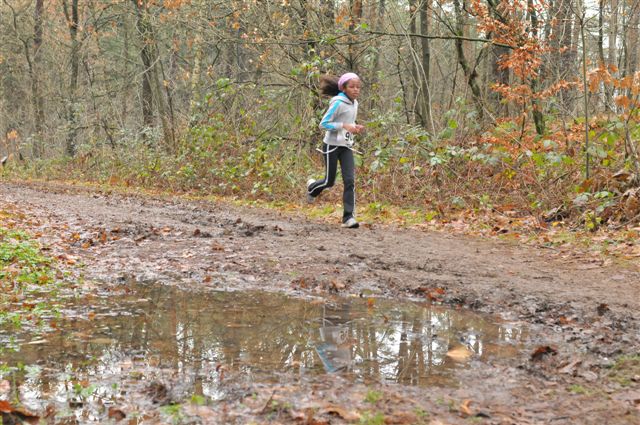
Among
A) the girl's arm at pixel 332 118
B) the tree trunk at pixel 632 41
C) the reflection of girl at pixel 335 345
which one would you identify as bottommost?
the reflection of girl at pixel 335 345

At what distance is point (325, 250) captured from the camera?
24.3 ft

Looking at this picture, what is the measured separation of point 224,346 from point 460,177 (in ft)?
29.4

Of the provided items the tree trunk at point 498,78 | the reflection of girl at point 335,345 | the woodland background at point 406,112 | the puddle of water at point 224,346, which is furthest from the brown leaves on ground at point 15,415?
the tree trunk at point 498,78

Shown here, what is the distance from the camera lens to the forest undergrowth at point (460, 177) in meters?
8.93

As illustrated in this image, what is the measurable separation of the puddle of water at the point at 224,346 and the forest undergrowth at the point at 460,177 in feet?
12.3

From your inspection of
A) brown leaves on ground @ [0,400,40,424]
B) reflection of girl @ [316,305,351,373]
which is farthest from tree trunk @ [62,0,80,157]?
brown leaves on ground @ [0,400,40,424]

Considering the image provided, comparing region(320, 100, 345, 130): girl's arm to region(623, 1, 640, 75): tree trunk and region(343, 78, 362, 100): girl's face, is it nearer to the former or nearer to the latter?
region(343, 78, 362, 100): girl's face

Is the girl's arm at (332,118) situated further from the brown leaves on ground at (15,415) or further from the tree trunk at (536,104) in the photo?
the brown leaves on ground at (15,415)

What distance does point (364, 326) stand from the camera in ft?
14.5

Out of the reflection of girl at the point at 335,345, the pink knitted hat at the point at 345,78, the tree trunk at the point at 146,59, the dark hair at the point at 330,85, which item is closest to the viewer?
the reflection of girl at the point at 335,345

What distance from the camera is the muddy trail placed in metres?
2.91

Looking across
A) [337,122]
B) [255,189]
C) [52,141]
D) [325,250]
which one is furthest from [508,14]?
[52,141]

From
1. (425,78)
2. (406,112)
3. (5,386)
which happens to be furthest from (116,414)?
(406,112)

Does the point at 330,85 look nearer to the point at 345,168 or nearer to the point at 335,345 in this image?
the point at 345,168
